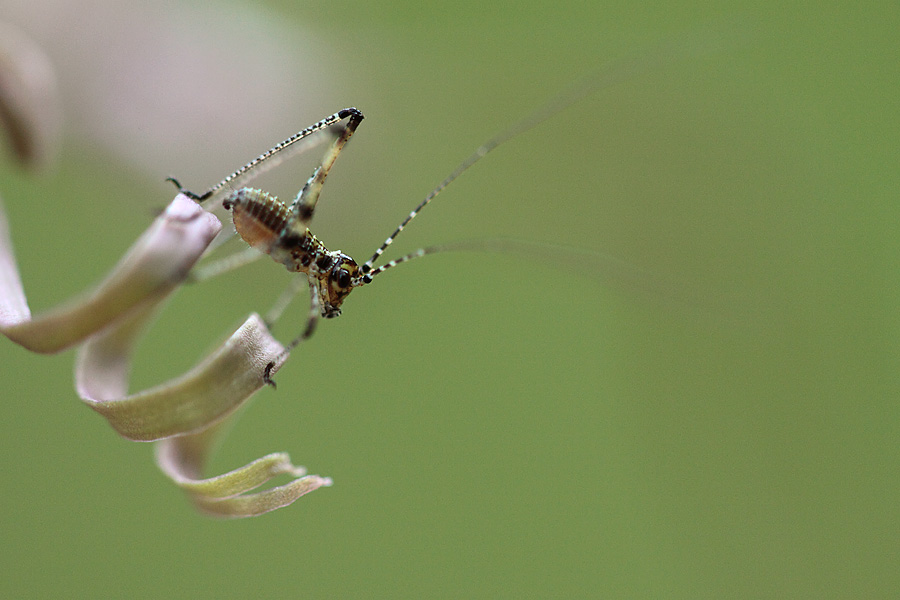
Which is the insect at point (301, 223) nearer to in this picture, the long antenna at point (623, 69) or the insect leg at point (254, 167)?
the insect leg at point (254, 167)

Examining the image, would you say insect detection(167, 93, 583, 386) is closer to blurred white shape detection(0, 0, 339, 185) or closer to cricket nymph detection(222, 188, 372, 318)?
cricket nymph detection(222, 188, 372, 318)

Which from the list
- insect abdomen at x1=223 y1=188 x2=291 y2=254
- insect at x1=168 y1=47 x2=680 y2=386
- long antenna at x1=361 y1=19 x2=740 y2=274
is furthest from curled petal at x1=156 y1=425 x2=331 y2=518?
long antenna at x1=361 y1=19 x2=740 y2=274

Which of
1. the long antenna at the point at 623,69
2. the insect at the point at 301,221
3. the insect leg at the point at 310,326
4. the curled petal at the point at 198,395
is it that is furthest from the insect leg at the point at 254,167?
the long antenna at the point at 623,69

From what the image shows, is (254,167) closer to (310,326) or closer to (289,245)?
(289,245)

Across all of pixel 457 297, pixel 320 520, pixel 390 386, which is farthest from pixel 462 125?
pixel 320 520

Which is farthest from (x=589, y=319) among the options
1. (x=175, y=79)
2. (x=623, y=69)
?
(x=175, y=79)

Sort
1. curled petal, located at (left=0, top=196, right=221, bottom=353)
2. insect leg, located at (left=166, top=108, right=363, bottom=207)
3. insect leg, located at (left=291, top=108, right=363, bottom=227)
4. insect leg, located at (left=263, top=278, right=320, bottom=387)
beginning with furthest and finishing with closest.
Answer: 1. insect leg, located at (left=291, top=108, right=363, bottom=227)
2. insect leg, located at (left=166, top=108, right=363, bottom=207)
3. insect leg, located at (left=263, top=278, right=320, bottom=387)
4. curled petal, located at (left=0, top=196, right=221, bottom=353)

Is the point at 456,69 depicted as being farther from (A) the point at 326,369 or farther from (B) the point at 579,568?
(B) the point at 579,568
